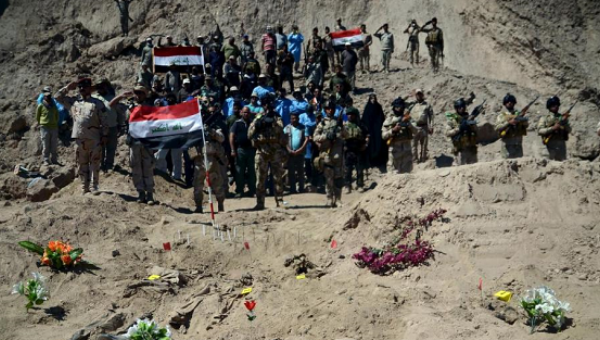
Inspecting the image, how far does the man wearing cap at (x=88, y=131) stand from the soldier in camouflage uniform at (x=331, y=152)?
376 cm

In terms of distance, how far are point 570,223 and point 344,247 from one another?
3.03 m

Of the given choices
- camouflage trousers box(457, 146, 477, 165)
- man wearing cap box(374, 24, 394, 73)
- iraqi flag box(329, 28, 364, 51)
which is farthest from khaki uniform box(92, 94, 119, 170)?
man wearing cap box(374, 24, 394, 73)

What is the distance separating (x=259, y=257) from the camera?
11984 millimetres

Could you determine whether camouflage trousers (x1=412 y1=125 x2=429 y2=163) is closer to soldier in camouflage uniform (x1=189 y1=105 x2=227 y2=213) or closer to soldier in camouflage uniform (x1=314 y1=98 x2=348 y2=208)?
soldier in camouflage uniform (x1=314 y1=98 x2=348 y2=208)

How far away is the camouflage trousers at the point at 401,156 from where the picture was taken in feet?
46.7

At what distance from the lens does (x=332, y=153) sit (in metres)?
14.7

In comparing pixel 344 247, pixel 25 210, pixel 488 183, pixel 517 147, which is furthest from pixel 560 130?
pixel 25 210

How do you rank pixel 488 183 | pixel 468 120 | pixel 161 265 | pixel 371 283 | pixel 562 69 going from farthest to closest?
pixel 562 69, pixel 468 120, pixel 161 265, pixel 488 183, pixel 371 283

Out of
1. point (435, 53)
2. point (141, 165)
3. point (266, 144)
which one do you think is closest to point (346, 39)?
point (435, 53)

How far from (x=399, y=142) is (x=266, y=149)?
90.9 inches

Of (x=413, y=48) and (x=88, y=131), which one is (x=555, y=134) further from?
(x=413, y=48)

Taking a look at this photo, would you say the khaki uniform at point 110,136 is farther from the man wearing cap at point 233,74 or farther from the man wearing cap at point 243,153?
the man wearing cap at point 233,74

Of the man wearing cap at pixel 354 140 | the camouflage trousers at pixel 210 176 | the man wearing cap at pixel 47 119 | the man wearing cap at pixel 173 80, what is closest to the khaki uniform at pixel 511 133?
the man wearing cap at pixel 354 140

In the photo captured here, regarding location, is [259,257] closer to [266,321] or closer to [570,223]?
[266,321]
